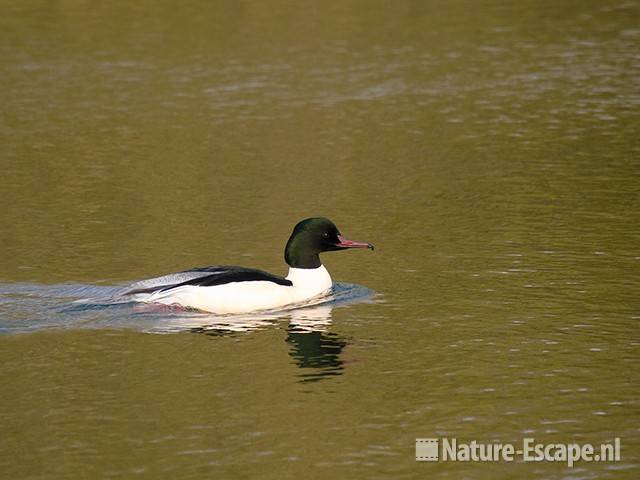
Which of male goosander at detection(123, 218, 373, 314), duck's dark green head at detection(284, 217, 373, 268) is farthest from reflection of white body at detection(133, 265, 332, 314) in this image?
duck's dark green head at detection(284, 217, 373, 268)

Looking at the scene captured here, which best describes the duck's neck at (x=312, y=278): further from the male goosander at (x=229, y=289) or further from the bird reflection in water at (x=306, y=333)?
the bird reflection in water at (x=306, y=333)

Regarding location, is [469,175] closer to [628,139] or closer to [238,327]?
[628,139]

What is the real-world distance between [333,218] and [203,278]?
139 inches

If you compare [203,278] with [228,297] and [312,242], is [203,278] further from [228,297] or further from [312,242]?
[312,242]

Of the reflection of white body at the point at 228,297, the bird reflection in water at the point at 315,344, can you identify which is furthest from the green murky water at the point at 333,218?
the reflection of white body at the point at 228,297

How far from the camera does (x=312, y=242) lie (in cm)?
1375

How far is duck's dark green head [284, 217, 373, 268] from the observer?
13695 mm

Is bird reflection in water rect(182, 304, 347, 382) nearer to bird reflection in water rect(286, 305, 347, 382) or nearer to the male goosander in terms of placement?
bird reflection in water rect(286, 305, 347, 382)

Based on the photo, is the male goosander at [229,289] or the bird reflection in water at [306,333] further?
the male goosander at [229,289]

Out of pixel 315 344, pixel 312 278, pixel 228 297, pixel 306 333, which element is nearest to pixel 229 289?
pixel 228 297

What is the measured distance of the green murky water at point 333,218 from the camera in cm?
985

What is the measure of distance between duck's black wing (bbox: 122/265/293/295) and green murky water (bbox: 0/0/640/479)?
12.9 inches

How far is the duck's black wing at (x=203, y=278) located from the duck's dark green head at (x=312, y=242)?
1.50 ft

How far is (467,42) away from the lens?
26.5 metres
